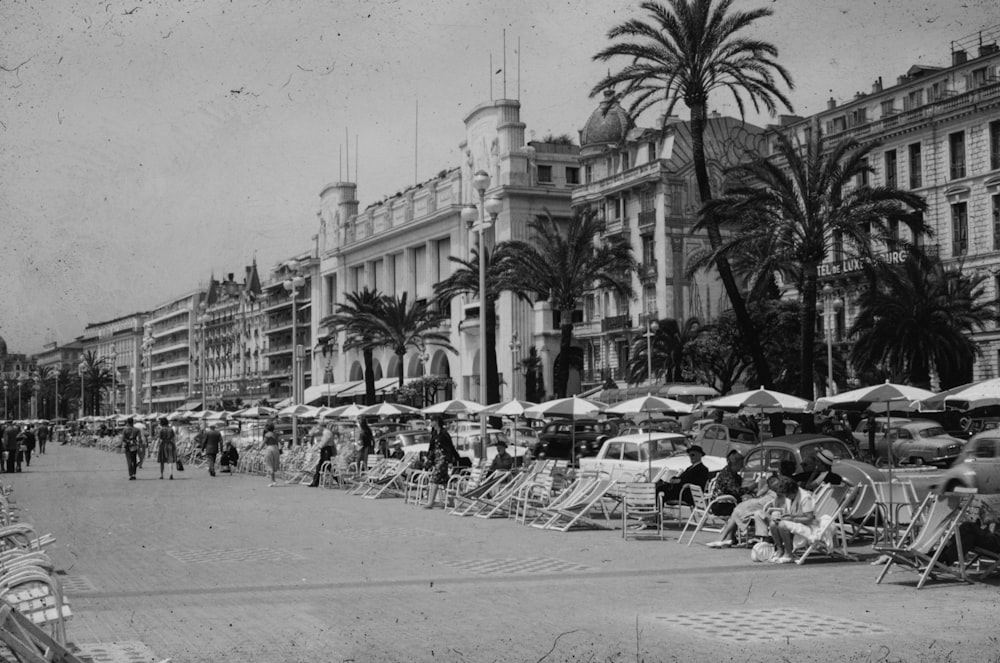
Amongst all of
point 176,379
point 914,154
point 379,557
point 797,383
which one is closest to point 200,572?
point 379,557

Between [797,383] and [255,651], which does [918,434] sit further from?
[255,651]

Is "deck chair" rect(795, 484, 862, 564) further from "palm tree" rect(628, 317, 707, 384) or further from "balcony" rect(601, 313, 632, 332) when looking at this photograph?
"balcony" rect(601, 313, 632, 332)

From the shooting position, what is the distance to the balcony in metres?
67.2

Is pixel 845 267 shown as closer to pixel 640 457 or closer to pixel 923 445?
pixel 923 445

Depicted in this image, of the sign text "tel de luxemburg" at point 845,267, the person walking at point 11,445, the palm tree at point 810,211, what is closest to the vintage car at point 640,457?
the palm tree at point 810,211

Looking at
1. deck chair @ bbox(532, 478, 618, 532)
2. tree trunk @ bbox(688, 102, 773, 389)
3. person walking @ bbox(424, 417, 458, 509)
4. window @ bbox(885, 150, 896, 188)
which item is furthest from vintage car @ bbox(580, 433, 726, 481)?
window @ bbox(885, 150, 896, 188)

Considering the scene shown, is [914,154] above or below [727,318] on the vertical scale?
above

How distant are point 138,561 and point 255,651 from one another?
611 cm

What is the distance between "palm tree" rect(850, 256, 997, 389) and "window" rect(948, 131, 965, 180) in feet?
26.6

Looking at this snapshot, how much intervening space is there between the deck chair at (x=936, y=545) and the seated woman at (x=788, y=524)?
164 cm

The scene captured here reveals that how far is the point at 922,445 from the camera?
3478 cm

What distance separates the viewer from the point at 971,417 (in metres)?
41.2

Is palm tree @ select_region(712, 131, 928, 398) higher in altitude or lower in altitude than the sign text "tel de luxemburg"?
lower

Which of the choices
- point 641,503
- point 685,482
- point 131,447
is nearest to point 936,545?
point 641,503
